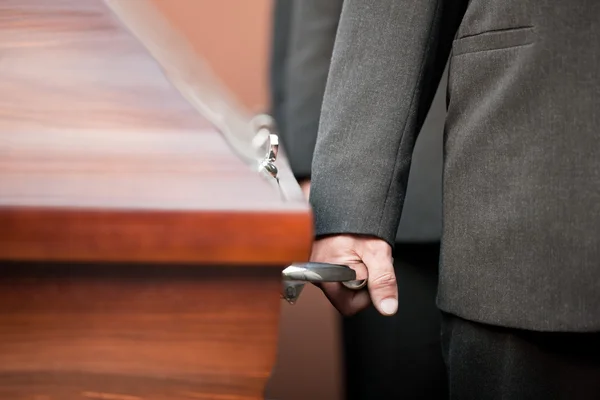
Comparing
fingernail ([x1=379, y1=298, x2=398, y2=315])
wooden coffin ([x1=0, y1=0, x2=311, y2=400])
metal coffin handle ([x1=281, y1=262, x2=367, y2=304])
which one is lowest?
→ fingernail ([x1=379, y1=298, x2=398, y2=315])

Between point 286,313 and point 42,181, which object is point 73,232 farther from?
point 286,313

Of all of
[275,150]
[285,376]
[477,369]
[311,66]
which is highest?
[275,150]

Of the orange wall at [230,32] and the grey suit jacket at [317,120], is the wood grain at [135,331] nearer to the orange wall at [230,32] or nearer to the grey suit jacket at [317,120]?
the grey suit jacket at [317,120]

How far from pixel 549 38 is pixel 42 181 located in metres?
0.42

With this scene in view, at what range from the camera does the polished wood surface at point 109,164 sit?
367mm

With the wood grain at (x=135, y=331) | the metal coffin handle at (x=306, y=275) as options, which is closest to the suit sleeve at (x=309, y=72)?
the metal coffin handle at (x=306, y=275)

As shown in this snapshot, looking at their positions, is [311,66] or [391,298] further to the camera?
[311,66]

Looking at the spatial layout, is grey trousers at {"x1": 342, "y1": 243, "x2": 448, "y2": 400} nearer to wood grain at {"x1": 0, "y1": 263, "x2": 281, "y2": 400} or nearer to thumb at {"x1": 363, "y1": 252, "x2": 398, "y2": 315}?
thumb at {"x1": 363, "y1": 252, "x2": 398, "y2": 315}

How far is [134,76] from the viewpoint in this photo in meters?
0.45

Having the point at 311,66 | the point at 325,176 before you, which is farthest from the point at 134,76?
the point at 311,66

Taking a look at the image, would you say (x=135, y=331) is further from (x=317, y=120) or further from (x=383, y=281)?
(x=317, y=120)

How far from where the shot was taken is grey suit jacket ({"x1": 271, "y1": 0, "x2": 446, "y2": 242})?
912 mm

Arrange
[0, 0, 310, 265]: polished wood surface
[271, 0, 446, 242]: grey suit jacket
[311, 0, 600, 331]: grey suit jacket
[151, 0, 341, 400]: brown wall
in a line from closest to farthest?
[0, 0, 310, 265]: polished wood surface
[311, 0, 600, 331]: grey suit jacket
[271, 0, 446, 242]: grey suit jacket
[151, 0, 341, 400]: brown wall

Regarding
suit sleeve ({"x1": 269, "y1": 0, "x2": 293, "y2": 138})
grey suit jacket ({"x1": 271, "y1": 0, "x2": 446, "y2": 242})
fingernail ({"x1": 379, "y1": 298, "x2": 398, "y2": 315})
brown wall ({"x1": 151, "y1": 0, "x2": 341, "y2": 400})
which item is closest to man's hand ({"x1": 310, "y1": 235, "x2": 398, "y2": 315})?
fingernail ({"x1": 379, "y1": 298, "x2": 398, "y2": 315})
